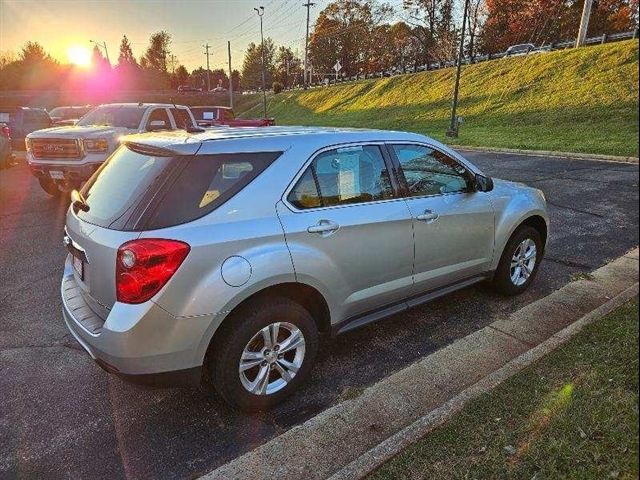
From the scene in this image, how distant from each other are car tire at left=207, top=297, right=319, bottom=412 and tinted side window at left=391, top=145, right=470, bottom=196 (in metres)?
1.39

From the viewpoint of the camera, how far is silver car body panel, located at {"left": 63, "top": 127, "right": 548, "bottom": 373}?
244cm

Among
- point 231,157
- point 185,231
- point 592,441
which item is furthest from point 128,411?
point 592,441

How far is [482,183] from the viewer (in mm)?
3959

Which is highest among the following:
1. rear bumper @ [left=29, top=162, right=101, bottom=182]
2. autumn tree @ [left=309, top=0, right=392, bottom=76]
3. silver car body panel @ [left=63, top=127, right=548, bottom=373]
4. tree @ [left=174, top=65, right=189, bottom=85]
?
autumn tree @ [left=309, top=0, right=392, bottom=76]

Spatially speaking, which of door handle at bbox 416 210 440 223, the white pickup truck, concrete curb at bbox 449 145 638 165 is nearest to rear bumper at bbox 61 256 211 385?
door handle at bbox 416 210 440 223

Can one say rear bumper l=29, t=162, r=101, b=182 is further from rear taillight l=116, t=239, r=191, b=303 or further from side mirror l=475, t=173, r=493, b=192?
side mirror l=475, t=173, r=493, b=192

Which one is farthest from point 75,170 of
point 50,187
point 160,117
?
point 160,117

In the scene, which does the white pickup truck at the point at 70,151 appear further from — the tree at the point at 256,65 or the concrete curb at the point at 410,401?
the tree at the point at 256,65

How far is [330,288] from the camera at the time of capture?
2.99 m

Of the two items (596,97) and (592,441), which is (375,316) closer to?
(592,441)

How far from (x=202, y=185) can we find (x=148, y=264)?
0.55m

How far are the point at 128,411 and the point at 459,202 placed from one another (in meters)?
2.92

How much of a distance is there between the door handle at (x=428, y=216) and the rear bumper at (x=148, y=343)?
71.0 inches

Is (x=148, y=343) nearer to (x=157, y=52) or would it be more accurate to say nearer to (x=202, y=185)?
(x=202, y=185)
